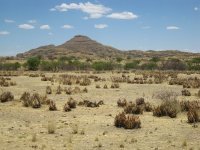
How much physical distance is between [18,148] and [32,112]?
7788 mm

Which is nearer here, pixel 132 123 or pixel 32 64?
pixel 132 123

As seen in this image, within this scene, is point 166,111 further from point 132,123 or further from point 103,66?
point 103,66

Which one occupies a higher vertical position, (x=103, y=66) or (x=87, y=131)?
(x=103, y=66)

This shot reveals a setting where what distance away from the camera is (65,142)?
14.0 meters

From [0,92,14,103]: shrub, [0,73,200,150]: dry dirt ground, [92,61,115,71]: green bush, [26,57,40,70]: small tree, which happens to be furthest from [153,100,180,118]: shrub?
[26,57,40,70]: small tree

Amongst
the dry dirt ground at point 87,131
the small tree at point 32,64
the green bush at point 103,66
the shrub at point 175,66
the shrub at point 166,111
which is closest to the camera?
the dry dirt ground at point 87,131

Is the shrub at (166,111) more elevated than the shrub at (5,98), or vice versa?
the shrub at (5,98)

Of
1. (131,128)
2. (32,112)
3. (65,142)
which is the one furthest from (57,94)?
(65,142)

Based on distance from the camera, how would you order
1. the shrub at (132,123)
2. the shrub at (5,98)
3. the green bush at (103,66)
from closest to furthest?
the shrub at (132,123) < the shrub at (5,98) < the green bush at (103,66)

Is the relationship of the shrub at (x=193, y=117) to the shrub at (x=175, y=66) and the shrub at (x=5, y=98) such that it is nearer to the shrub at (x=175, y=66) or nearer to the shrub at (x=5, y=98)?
the shrub at (x=5, y=98)

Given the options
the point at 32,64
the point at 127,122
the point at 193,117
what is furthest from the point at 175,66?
the point at 127,122

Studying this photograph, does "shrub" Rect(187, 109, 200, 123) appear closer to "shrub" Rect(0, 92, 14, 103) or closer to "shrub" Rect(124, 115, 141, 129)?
"shrub" Rect(124, 115, 141, 129)

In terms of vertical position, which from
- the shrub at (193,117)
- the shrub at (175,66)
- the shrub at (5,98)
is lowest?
the shrub at (193,117)

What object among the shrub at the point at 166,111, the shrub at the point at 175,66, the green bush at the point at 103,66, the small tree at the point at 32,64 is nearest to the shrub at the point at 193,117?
the shrub at the point at 166,111
